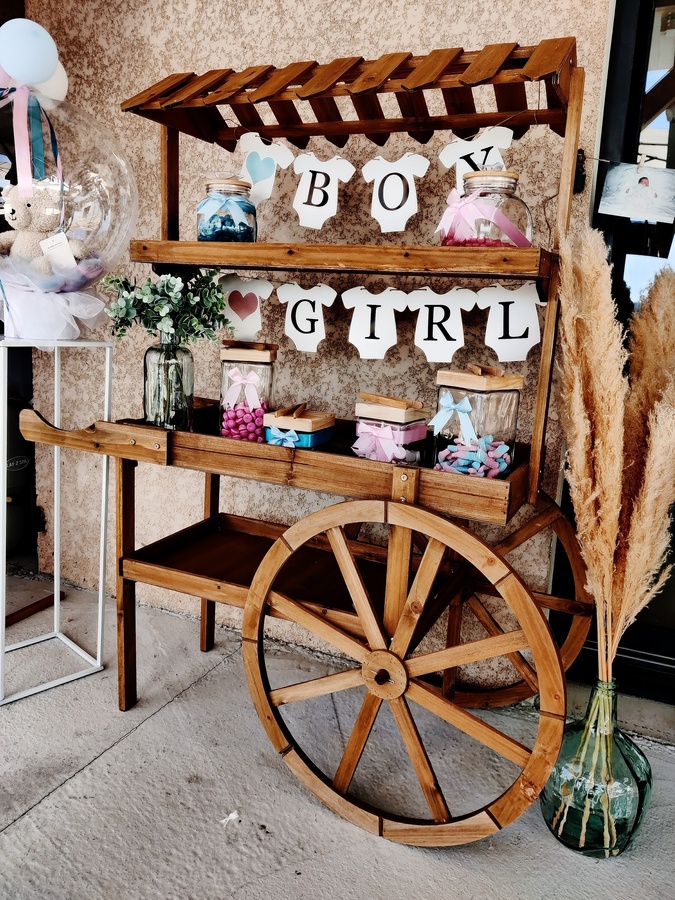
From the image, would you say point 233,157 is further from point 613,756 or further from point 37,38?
point 613,756

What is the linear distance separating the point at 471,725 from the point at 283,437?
678 mm

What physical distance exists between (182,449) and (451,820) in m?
0.92

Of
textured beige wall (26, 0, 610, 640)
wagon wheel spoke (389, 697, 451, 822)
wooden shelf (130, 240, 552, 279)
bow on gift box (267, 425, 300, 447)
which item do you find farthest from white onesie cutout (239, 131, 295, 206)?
wagon wheel spoke (389, 697, 451, 822)

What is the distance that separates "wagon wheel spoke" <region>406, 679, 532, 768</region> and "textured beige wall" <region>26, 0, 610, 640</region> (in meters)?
0.59

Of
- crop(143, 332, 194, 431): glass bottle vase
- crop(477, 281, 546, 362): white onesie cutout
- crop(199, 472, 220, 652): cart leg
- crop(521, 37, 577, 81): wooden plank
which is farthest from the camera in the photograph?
crop(199, 472, 220, 652): cart leg

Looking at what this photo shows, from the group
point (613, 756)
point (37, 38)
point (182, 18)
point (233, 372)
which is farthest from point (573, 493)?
point (182, 18)

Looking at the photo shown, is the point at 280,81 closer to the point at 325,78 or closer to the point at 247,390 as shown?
the point at 325,78

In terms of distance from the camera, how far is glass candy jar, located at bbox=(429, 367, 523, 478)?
1321mm

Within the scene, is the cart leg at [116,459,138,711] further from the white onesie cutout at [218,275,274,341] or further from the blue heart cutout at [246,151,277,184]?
the blue heart cutout at [246,151,277,184]

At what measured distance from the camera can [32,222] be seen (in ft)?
5.13

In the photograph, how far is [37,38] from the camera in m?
1.52

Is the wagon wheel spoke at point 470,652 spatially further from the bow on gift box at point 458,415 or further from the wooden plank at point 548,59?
the wooden plank at point 548,59

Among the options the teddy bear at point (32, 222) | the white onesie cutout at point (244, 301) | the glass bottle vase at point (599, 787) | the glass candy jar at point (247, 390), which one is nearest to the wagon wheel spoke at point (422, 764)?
the glass bottle vase at point (599, 787)

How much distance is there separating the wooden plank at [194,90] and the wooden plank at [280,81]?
11cm
